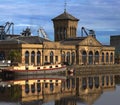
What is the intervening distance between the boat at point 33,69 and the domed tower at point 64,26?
2274cm

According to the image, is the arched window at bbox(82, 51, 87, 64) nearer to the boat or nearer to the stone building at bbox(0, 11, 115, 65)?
the stone building at bbox(0, 11, 115, 65)

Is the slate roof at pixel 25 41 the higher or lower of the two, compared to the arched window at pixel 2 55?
higher

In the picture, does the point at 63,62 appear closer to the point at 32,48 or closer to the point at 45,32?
the point at 32,48

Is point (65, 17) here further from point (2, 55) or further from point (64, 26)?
point (2, 55)

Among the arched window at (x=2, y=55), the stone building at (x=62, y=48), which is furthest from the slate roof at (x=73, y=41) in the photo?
the arched window at (x=2, y=55)

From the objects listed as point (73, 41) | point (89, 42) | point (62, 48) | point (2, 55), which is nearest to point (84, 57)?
point (89, 42)

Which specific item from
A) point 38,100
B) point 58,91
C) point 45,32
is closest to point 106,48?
point 45,32

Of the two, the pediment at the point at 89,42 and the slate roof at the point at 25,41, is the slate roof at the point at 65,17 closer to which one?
the pediment at the point at 89,42

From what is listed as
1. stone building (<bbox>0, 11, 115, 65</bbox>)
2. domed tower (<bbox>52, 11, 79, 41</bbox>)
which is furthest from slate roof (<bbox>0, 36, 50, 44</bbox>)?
domed tower (<bbox>52, 11, 79, 41</bbox>)

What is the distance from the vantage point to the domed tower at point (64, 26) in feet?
310

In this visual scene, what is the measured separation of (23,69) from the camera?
2611 inches

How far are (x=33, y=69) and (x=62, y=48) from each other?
16.6 m

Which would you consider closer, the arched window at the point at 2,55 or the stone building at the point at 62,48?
the stone building at the point at 62,48

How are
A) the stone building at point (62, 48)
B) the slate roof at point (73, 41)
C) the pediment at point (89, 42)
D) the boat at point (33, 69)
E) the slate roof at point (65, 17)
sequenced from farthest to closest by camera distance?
the slate roof at point (65, 17)
the slate roof at point (73, 41)
the pediment at point (89, 42)
the stone building at point (62, 48)
the boat at point (33, 69)
